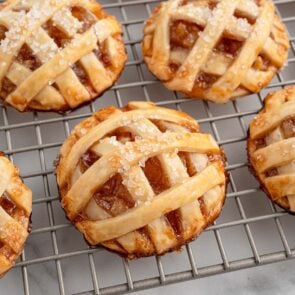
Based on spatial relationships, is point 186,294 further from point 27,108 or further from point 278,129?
point 27,108

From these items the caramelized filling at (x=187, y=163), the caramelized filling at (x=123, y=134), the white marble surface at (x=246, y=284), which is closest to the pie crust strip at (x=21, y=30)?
the caramelized filling at (x=123, y=134)

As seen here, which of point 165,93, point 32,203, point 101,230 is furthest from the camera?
point 165,93

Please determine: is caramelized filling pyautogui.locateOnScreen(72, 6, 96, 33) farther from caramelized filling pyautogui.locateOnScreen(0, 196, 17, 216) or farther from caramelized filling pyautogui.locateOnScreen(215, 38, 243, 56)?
caramelized filling pyautogui.locateOnScreen(0, 196, 17, 216)

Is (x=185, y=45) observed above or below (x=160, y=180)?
above

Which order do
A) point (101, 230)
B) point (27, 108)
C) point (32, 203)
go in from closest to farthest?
point (101, 230), point (32, 203), point (27, 108)

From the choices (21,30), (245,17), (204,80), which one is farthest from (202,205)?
(21,30)

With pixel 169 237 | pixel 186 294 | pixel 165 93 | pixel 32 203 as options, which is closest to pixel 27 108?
pixel 32 203

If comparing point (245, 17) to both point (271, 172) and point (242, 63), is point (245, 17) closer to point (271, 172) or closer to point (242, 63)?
point (242, 63)

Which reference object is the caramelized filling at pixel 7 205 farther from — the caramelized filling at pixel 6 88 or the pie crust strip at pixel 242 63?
the pie crust strip at pixel 242 63
